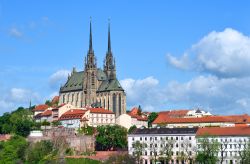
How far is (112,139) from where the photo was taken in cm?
10681

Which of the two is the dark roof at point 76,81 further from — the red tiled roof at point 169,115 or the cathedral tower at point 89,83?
the red tiled roof at point 169,115

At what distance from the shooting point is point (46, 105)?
147250 millimetres

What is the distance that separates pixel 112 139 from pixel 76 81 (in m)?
40.1

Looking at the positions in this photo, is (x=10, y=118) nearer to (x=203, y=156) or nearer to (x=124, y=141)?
(x=124, y=141)

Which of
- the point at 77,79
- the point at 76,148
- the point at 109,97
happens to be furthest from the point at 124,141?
the point at 77,79

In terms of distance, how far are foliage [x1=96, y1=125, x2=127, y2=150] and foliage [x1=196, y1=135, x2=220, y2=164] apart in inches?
689

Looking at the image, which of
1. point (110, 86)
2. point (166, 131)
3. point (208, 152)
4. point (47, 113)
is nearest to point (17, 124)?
point (47, 113)

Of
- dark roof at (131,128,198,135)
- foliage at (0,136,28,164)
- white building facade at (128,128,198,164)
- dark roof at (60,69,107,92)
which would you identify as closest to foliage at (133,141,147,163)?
white building facade at (128,128,198,164)

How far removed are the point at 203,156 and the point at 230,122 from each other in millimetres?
30596

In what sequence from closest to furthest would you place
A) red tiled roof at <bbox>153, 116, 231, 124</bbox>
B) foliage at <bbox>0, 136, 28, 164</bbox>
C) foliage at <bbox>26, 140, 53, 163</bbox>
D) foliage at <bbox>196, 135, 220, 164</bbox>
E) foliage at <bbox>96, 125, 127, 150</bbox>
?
foliage at <bbox>196, 135, 220, 164</bbox> → foliage at <bbox>0, 136, 28, 164</bbox> → foliage at <bbox>26, 140, 53, 163</bbox> → foliage at <bbox>96, 125, 127, 150</bbox> → red tiled roof at <bbox>153, 116, 231, 124</bbox>

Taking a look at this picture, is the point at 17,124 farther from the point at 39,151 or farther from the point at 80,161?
the point at 80,161

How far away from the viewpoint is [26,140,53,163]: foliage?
95.2m

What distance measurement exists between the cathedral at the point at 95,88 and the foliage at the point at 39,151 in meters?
33.3

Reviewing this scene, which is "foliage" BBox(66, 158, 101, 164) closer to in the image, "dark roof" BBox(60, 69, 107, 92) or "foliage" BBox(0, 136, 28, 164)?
"foliage" BBox(0, 136, 28, 164)
